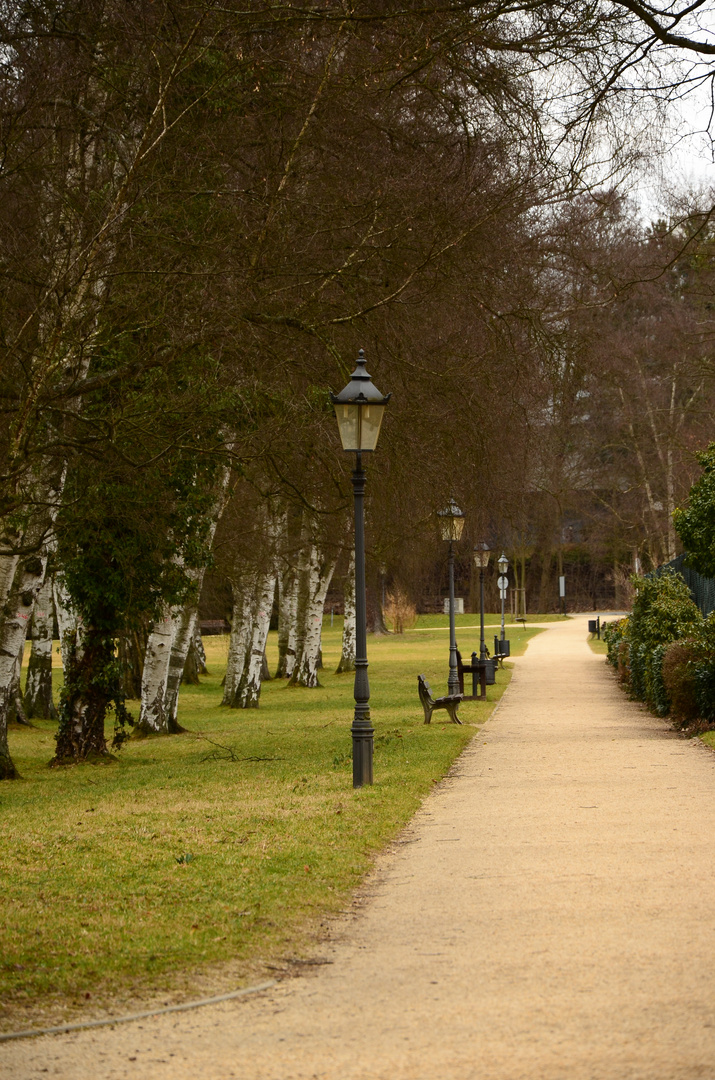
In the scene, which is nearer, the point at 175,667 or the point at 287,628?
the point at 175,667

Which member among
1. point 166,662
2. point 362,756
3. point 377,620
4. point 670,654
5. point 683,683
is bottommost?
point 362,756

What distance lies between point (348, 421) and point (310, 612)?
65.6 ft

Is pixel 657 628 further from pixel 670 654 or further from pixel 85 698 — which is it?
pixel 85 698

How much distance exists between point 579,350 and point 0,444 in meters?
7.46

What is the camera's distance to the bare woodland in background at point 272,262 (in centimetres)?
1102

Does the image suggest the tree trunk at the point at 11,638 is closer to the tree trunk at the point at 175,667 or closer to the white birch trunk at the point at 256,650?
the tree trunk at the point at 175,667

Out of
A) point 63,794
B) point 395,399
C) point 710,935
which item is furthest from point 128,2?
point 710,935

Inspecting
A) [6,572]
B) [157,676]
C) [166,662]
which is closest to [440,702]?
[166,662]

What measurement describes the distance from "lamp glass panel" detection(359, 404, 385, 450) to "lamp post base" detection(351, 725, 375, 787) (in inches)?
111

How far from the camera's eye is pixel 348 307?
1424 centimetres

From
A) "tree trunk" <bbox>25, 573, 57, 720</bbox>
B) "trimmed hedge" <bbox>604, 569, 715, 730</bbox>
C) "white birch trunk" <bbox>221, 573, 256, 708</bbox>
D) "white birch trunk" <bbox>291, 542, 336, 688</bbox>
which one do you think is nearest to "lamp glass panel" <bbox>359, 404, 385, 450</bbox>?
"trimmed hedge" <bbox>604, 569, 715, 730</bbox>

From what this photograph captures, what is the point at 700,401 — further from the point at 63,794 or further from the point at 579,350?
the point at 63,794

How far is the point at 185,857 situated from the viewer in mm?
9023

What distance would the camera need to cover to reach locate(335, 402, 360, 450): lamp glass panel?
12938 mm
